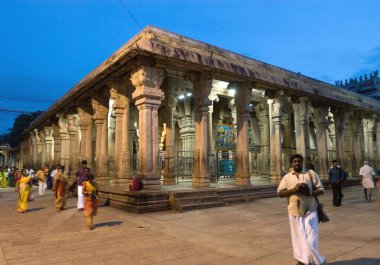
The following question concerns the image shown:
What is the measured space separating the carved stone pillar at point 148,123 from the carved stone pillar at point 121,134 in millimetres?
1888

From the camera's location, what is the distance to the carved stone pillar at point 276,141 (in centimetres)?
1266

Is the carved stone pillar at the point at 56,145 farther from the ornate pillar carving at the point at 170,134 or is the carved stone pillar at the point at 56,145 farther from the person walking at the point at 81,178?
the person walking at the point at 81,178

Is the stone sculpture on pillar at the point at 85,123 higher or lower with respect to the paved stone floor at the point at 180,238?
higher

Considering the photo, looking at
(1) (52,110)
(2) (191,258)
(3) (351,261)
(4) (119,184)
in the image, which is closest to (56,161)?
(1) (52,110)

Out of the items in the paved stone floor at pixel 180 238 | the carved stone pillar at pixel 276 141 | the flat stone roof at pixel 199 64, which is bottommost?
the paved stone floor at pixel 180 238

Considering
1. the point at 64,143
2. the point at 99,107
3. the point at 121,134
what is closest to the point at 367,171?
the point at 121,134

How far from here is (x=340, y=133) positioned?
Result: 16062 mm

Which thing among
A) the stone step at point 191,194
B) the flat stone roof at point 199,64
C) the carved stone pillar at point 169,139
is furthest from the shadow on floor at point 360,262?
the carved stone pillar at point 169,139

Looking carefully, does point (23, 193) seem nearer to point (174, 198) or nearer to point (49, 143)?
point (174, 198)

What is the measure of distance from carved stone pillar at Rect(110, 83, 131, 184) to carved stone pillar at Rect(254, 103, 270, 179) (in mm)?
7966

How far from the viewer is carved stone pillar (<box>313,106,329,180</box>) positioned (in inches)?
576

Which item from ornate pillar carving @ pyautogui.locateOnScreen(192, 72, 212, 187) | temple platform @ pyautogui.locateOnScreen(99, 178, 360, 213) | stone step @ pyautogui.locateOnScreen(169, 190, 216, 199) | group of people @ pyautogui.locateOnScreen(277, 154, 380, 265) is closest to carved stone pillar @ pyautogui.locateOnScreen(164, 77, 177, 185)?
ornate pillar carving @ pyautogui.locateOnScreen(192, 72, 212, 187)

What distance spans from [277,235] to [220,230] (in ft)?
3.62

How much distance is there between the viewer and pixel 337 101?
1505 cm
